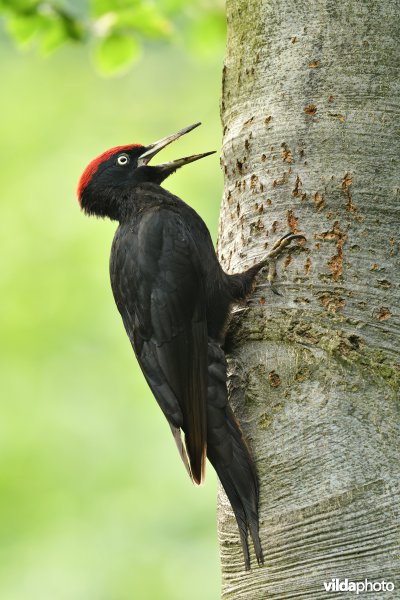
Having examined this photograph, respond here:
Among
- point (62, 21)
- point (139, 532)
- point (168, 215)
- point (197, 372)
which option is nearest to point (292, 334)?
point (197, 372)

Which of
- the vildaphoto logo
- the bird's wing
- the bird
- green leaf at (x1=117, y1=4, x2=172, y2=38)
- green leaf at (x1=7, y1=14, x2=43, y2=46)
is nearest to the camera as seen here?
the vildaphoto logo

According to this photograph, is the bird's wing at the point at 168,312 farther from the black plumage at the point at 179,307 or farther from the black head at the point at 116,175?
the black head at the point at 116,175

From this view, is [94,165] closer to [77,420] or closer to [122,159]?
[122,159]

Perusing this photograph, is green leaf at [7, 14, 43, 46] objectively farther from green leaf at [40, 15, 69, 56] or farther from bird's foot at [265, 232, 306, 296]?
bird's foot at [265, 232, 306, 296]

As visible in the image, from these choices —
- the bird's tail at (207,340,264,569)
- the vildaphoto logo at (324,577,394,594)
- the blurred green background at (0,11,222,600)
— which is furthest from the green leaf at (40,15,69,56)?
the vildaphoto logo at (324,577,394,594)

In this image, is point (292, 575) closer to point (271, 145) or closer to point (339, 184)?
point (339, 184)

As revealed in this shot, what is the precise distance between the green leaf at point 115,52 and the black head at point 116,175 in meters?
0.50

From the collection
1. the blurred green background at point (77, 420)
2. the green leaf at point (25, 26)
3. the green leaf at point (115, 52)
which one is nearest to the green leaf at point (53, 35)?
the green leaf at point (25, 26)

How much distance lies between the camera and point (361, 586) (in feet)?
7.24

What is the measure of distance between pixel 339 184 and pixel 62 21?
6.25ft

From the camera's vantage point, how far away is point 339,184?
275 cm

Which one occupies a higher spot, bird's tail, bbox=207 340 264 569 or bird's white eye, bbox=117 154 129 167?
bird's white eye, bbox=117 154 129 167

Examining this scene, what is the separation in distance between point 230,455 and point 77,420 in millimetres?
3583

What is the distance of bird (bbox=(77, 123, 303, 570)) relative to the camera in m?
2.75
